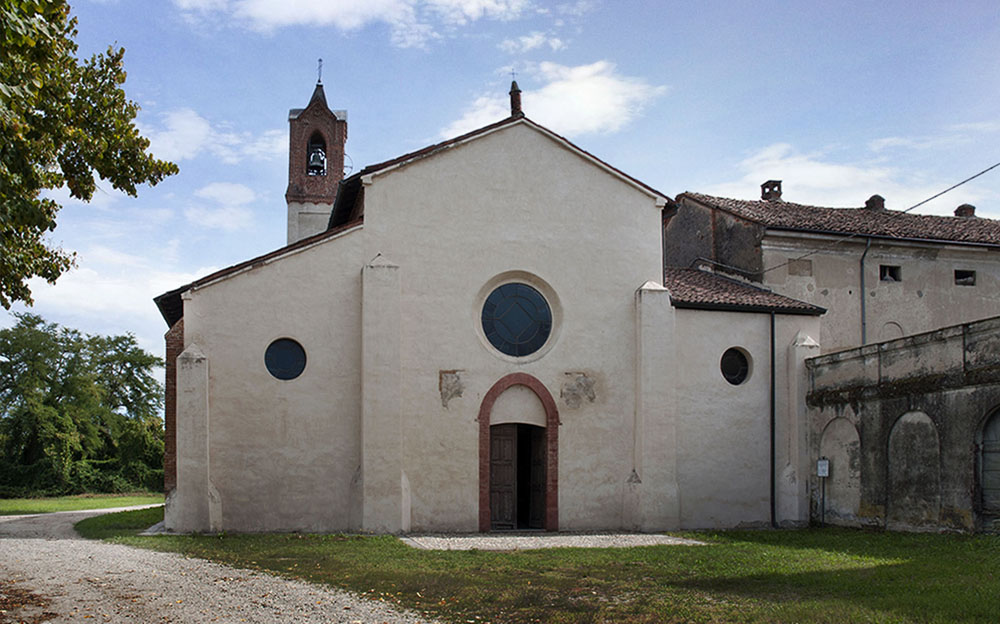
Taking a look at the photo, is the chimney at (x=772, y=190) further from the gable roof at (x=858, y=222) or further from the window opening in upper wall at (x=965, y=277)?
the window opening in upper wall at (x=965, y=277)

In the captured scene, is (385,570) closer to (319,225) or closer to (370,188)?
(370,188)

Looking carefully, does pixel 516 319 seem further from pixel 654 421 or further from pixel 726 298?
pixel 726 298

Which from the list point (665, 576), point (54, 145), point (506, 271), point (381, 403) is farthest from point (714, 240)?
point (54, 145)

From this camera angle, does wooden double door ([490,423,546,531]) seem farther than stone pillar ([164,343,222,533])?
Yes

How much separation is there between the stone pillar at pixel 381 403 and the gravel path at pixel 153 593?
454cm

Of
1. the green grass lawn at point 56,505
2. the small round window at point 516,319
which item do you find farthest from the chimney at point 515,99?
the green grass lawn at point 56,505

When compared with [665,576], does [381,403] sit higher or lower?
higher

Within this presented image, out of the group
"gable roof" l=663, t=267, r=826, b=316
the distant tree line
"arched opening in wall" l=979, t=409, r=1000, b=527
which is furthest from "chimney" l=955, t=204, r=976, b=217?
the distant tree line

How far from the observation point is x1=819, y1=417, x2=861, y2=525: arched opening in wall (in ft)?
59.2

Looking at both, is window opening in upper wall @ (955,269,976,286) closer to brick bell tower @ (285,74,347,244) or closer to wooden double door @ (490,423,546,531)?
wooden double door @ (490,423,546,531)

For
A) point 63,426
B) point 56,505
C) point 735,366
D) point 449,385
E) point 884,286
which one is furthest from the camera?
point 63,426

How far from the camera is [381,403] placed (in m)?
17.1

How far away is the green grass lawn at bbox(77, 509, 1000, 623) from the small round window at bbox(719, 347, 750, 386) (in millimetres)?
4476

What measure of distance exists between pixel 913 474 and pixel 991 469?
1.75m
